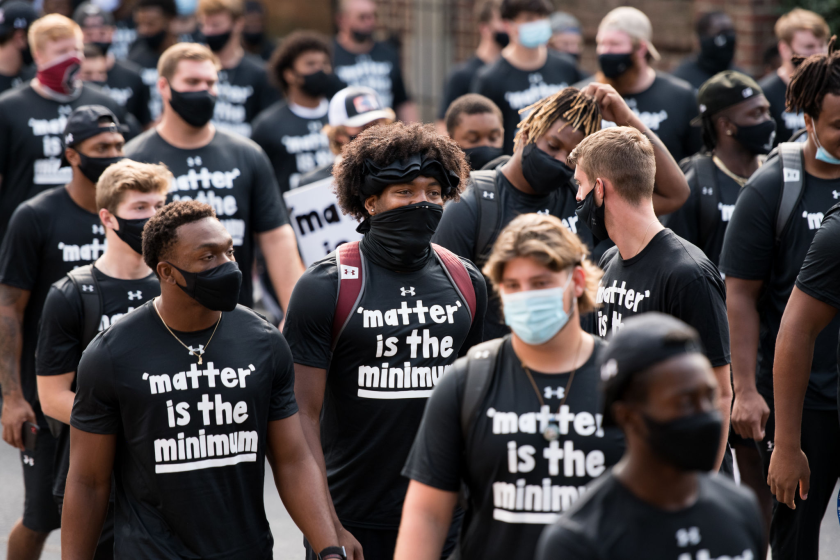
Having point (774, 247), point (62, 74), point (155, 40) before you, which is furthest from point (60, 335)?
point (155, 40)

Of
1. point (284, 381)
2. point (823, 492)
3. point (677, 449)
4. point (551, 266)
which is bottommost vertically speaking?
point (823, 492)

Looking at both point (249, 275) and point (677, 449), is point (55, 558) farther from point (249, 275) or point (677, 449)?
point (677, 449)

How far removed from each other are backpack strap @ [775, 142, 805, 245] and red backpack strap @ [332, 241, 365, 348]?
6.74 ft

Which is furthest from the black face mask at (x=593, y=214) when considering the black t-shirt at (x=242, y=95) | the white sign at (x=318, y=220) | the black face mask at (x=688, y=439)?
the black t-shirt at (x=242, y=95)

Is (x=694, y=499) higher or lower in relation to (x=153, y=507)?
higher

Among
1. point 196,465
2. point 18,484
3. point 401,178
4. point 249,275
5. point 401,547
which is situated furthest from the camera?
point 18,484

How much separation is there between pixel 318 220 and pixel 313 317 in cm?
250

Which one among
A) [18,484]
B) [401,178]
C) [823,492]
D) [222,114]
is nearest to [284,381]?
[401,178]

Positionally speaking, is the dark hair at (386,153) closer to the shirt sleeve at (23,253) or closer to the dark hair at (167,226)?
the dark hair at (167,226)

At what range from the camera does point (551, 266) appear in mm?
3057

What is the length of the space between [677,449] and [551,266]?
85cm

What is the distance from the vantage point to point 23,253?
5.47 meters

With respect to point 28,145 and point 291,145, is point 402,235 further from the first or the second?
point 291,145

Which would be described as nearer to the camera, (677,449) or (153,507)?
(677,449)
